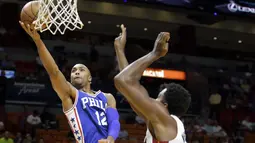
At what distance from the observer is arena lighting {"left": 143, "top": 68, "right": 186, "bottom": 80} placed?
15.4 meters

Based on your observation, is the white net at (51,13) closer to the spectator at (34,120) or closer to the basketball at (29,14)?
the basketball at (29,14)

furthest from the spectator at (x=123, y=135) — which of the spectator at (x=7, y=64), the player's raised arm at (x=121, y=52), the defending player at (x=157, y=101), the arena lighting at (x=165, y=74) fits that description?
the defending player at (x=157, y=101)

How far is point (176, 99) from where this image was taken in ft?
10.0

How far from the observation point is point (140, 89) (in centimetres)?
286

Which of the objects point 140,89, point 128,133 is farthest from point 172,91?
point 128,133

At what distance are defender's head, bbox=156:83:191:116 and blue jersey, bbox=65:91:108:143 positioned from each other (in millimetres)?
1373

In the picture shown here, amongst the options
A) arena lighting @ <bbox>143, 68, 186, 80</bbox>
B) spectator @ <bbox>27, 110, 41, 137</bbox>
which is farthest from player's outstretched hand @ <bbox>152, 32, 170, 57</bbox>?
arena lighting @ <bbox>143, 68, 186, 80</bbox>

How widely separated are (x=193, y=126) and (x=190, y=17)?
4061 millimetres

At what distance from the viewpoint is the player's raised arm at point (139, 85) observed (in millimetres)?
2811

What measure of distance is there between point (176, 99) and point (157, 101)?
0.42 ft

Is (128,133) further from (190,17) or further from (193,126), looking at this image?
(190,17)

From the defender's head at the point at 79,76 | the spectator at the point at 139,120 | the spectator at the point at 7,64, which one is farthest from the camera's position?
the spectator at the point at 139,120

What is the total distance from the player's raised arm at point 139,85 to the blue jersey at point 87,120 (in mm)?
1480

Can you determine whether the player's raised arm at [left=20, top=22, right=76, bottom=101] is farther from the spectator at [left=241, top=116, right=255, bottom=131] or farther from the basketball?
the spectator at [left=241, top=116, right=255, bottom=131]
